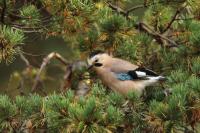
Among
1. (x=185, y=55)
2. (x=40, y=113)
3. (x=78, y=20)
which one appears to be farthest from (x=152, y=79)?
(x=40, y=113)

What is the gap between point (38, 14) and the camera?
3297 mm

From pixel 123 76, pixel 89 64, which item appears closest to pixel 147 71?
pixel 123 76

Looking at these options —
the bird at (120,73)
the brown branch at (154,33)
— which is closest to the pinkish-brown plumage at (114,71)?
the bird at (120,73)

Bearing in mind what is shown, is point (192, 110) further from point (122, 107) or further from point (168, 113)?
point (122, 107)

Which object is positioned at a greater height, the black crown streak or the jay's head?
the black crown streak

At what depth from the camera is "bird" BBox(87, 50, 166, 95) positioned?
3.55m

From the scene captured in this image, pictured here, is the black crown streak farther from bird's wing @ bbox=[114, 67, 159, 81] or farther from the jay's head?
bird's wing @ bbox=[114, 67, 159, 81]

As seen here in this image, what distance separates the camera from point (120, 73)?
154 inches

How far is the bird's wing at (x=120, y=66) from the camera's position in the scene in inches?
144

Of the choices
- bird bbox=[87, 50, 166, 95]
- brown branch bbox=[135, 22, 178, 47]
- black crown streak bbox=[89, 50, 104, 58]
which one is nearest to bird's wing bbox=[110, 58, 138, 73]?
bird bbox=[87, 50, 166, 95]

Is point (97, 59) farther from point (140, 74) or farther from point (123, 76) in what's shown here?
point (140, 74)

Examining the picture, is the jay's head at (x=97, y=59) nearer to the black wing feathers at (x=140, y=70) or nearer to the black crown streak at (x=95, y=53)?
the black crown streak at (x=95, y=53)

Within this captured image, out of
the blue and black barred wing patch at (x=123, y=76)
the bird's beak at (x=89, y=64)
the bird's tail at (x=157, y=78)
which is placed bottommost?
the blue and black barred wing patch at (x=123, y=76)

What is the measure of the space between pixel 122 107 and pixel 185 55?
29.0 inches
